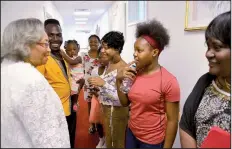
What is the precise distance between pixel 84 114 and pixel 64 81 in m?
0.25

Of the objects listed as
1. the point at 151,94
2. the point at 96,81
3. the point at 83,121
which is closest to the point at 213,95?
the point at 151,94

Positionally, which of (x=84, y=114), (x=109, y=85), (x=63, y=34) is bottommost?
(x=84, y=114)

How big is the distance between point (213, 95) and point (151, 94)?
263mm

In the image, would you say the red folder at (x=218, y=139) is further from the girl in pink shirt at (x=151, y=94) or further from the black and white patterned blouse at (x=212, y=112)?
the girl in pink shirt at (x=151, y=94)

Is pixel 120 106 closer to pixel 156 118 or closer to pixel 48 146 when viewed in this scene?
pixel 156 118

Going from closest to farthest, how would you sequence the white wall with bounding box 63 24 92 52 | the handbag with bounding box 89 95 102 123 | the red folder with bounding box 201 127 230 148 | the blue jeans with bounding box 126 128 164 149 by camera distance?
the red folder with bounding box 201 127 230 148 < the white wall with bounding box 63 24 92 52 < the blue jeans with bounding box 126 128 164 149 < the handbag with bounding box 89 95 102 123

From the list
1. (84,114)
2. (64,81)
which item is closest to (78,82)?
(64,81)

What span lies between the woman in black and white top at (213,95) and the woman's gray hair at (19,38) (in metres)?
0.39

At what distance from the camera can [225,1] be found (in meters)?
0.70

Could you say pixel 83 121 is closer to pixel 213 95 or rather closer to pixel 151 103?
pixel 151 103

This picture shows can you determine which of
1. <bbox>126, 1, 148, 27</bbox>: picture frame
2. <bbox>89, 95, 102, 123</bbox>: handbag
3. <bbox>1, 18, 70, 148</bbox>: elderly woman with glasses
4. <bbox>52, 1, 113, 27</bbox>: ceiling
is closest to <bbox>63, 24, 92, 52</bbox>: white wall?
<bbox>52, 1, 113, 27</bbox>: ceiling

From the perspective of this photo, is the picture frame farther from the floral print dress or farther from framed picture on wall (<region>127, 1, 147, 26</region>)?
the floral print dress

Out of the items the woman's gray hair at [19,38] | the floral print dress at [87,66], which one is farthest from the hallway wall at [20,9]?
the floral print dress at [87,66]

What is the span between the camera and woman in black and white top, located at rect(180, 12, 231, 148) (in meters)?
0.40
